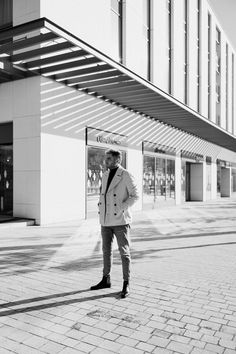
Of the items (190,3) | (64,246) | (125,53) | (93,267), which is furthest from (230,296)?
(190,3)

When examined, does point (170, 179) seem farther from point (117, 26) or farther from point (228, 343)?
point (228, 343)

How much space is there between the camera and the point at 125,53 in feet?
48.6

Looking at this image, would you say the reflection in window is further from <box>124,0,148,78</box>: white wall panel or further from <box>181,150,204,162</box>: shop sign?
<box>181,150,204,162</box>: shop sign

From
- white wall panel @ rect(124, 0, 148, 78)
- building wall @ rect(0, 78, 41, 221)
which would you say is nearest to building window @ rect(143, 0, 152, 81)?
white wall panel @ rect(124, 0, 148, 78)

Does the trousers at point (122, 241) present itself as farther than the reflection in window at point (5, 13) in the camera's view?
No

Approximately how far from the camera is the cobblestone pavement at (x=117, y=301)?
3132 millimetres

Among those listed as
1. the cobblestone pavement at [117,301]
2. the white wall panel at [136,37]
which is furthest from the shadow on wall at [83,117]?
the cobblestone pavement at [117,301]

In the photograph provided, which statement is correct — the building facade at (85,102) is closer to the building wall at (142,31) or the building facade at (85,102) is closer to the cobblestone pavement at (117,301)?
the building wall at (142,31)

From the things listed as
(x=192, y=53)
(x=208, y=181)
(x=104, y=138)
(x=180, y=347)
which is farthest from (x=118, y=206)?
(x=208, y=181)

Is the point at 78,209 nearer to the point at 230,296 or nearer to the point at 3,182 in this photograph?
the point at 3,182

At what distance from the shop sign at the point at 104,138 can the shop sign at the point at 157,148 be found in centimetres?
206

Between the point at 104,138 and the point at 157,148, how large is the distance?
17.9ft

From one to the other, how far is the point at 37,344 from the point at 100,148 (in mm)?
11083

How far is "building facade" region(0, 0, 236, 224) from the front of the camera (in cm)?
1041
